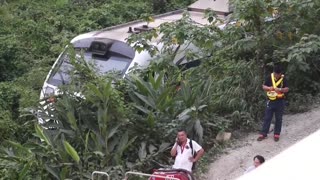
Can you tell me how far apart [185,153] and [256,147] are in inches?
62.8

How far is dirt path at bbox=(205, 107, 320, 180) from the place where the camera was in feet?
26.2

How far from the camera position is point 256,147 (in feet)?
27.9

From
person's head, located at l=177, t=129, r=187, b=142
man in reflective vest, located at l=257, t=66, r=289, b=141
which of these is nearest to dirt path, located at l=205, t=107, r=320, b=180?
man in reflective vest, located at l=257, t=66, r=289, b=141

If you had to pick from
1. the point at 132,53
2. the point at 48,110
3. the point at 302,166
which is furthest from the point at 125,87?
the point at 302,166

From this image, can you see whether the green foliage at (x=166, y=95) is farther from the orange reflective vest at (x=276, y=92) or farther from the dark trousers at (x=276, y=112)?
the orange reflective vest at (x=276, y=92)

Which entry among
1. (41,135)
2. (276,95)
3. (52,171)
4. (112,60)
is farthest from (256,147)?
(112,60)

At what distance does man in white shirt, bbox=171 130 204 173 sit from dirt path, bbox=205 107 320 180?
2.21 ft

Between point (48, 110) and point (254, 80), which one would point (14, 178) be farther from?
point (254, 80)

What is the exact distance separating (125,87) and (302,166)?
20.3ft

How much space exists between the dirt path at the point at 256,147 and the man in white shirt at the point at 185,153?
675mm

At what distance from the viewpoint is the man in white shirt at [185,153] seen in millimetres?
7305

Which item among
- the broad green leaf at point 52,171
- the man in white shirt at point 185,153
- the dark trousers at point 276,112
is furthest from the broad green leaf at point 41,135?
the dark trousers at point 276,112

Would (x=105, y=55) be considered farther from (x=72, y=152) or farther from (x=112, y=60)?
(x=72, y=152)

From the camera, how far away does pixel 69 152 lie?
299 inches
